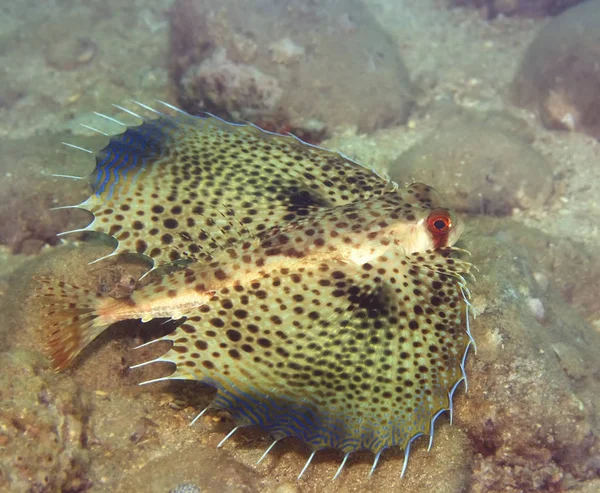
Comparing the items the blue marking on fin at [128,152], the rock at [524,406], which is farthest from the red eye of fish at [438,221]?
the blue marking on fin at [128,152]

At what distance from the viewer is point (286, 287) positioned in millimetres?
3389

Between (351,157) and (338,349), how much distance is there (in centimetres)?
344

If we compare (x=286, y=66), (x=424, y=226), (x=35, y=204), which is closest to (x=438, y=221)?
(x=424, y=226)

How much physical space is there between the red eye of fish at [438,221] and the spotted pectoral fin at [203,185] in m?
0.57

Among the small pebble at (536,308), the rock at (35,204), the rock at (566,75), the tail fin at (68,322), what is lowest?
the rock at (35,204)

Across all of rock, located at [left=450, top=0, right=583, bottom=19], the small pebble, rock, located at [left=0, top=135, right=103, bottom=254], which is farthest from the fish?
rock, located at [left=450, top=0, right=583, bottom=19]

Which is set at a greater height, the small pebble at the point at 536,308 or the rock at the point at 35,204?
the small pebble at the point at 536,308

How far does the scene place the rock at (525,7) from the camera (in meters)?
8.81

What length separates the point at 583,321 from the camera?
471cm

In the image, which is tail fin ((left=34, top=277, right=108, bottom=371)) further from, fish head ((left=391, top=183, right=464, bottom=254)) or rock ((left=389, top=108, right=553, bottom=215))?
rock ((left=389, top=108, right=553, bottom=215))

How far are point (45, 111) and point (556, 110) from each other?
7.48m

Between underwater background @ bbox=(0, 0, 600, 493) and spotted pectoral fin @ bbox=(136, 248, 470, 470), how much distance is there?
0.57m

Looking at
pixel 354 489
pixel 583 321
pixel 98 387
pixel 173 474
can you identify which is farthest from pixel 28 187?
pixel 583 321

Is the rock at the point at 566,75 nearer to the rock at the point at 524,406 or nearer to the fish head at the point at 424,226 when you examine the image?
the rock at the point at 524,406
